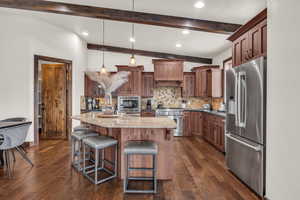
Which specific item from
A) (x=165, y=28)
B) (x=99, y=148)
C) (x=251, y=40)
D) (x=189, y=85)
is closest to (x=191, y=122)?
(x=189, y=85)

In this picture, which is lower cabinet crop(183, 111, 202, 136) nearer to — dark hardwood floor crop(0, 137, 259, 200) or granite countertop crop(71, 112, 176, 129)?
dark hardwood floor crop(0, 137, 259, 200)

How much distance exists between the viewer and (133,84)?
19.7 feet

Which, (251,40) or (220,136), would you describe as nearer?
(251,40)

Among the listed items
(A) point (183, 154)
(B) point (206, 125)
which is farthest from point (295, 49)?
(B) point (206, 125)

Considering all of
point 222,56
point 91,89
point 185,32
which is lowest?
point 91,89

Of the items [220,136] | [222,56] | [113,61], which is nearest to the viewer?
[220,136]

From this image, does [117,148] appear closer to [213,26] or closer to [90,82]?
[213,26]

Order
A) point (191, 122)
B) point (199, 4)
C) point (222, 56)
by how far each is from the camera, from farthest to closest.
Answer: point (191, 122), point (222, 56), point (199, 4)

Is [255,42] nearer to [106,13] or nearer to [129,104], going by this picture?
[106,13]

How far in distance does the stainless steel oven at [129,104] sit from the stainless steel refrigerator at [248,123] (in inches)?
137

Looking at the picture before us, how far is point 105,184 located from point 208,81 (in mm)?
4560

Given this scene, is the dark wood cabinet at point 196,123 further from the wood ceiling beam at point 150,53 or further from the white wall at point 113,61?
the wood ceiling beam at point 150,53

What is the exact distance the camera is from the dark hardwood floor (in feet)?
7.20

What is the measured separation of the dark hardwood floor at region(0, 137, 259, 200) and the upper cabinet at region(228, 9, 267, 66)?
195 cm
